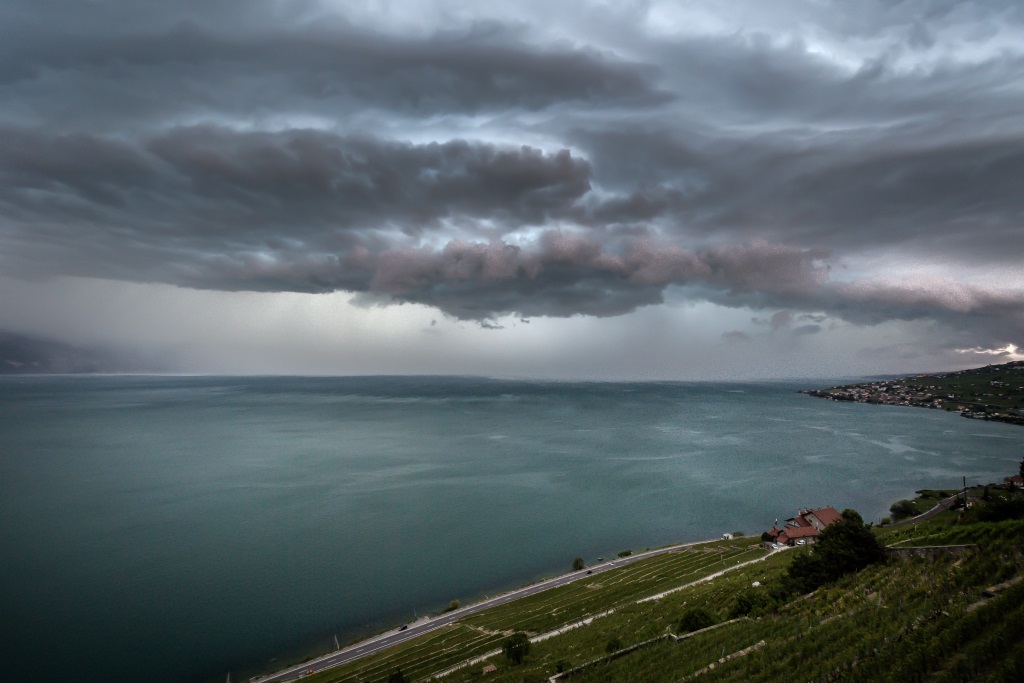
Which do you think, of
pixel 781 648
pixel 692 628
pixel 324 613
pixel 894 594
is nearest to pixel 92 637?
pixel 324 613

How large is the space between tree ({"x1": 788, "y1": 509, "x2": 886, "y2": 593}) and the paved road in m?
28.1

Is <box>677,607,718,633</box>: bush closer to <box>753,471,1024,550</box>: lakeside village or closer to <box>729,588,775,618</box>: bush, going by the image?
<box>729,588,775,618</box>: bush

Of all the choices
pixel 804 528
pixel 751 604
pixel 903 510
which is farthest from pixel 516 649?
pixel 903 510

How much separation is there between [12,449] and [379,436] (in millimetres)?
79307

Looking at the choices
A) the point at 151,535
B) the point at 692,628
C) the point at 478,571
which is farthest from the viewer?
the point at 151,535

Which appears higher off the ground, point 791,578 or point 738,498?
point 791,578

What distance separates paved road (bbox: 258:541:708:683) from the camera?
33.5 meters

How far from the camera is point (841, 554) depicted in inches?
831

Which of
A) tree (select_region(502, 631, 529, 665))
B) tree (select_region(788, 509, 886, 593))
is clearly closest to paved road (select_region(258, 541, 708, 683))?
tree (select_region(502, 631, 529, 665))

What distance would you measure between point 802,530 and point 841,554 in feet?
110

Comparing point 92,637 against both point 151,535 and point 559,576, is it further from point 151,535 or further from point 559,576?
point 559,576

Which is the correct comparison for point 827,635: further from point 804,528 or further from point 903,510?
point 903,510

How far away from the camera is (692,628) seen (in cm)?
2112

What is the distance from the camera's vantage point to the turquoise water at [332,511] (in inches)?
1578
